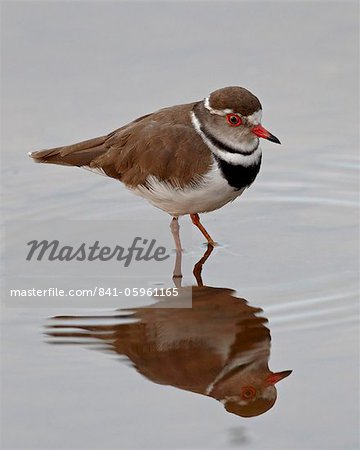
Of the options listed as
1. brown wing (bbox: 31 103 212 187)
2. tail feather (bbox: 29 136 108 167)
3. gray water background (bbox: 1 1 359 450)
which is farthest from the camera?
tail feather (bbox: 29 136 108 167)

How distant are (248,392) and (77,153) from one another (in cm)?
334

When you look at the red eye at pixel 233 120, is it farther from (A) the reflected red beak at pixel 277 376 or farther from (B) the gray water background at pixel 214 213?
(A) the reflected red beak at pixel 277 376

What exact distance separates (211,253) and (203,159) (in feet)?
2.49

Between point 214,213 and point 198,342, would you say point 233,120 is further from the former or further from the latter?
point 198,342

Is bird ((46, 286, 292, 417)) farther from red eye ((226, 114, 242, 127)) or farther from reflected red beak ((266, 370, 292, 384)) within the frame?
red eye ((226, 114, 242, 127))

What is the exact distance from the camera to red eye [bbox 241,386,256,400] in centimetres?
648

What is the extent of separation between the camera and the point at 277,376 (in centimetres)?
667

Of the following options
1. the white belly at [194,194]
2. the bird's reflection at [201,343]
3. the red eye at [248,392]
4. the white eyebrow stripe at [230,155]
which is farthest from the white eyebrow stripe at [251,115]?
the red eye at [248,392]

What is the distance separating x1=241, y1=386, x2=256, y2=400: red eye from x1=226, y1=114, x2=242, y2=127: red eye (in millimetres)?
2576

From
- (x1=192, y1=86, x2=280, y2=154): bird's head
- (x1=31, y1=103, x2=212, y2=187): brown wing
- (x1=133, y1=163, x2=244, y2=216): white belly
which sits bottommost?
(x1=133, y1=163, x2=244, y2=216): white belly

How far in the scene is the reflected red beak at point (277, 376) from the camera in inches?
261

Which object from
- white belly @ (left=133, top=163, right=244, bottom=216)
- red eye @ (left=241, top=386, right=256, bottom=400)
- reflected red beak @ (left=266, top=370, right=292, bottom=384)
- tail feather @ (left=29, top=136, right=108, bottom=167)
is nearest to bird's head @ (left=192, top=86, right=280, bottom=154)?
white belly @ (left=133, top=163, right=244, bottom=216)

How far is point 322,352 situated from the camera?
→ 6914 millimetres

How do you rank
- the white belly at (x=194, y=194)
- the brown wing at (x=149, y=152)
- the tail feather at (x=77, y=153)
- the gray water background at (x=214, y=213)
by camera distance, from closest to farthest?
1. the gray water background at (x=214, y=213)
2. the white belly at (x=194, y=194)
3. the brown wing at (x=149, y=152)
4. the tail feather at (x=77, y=153)
